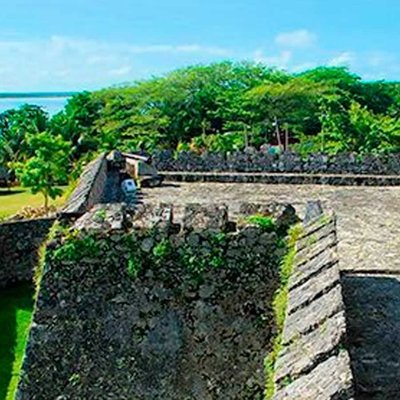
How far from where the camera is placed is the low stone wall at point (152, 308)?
7027mm

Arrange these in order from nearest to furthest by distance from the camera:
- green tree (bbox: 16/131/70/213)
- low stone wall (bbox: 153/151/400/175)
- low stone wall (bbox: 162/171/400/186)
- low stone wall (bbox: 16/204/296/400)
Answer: low stone wall (bbox: 16/204/296/400)
low stone wall (bbox: 162/171/400/186)
low stone wall (bbox: 153/151/400/175)
green tree (bbox: 16/131/70/213)

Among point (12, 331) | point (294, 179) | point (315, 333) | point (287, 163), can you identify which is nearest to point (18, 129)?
point (12, 331)

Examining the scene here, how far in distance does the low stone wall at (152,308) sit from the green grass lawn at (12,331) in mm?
6574

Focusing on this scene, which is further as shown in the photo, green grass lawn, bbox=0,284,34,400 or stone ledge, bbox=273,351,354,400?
green grass lawn, bbox=0,284,34,400

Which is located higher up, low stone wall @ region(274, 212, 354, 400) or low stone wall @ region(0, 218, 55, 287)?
low stone wall @ region(274, 212, 354, 400)

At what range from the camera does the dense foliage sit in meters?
44.9

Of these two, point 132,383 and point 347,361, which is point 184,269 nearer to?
point 132,383

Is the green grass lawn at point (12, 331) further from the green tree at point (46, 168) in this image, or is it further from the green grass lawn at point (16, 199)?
the green grass lawn at point (16, 199)

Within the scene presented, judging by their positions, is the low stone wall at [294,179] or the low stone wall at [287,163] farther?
the low stone wall at [287,163]

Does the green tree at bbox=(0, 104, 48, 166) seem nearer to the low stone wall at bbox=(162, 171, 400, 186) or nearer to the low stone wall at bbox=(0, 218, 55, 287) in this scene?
the low stone wall at bbox=(0, 218, 55, 287)

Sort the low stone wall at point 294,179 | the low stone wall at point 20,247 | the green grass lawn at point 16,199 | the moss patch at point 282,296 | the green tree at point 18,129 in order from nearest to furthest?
the moss patch at point 282,296 → the low stone wall at point 294,179 → the low stone wall at point 20,247 → the green grass lawn at point 16,199 → the green tree at point 18,129

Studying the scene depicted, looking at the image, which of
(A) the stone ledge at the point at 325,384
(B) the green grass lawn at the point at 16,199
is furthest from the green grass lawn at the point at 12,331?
(B) the green grass lawn at the point at 16,199

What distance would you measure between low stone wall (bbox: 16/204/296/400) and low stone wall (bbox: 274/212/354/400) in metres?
0.64

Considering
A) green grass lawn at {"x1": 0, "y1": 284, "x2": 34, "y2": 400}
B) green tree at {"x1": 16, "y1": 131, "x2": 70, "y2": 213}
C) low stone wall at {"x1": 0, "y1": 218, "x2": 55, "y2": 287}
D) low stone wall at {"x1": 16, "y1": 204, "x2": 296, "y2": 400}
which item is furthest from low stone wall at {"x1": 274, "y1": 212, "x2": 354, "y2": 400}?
green tree at {"x1": 16, "y1": 131, "x2": 70, "y2": 213}
